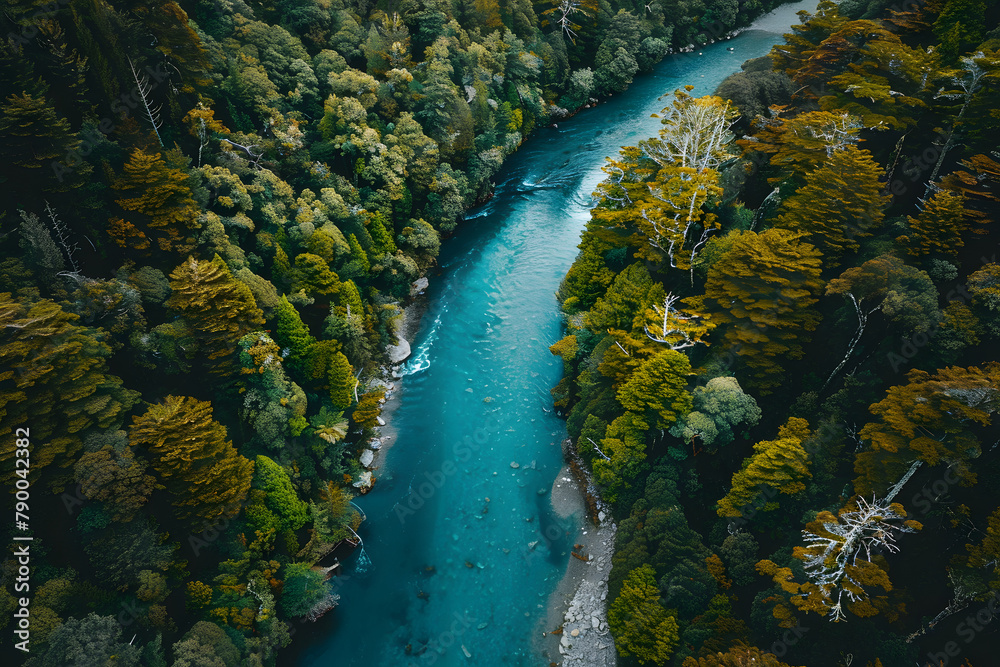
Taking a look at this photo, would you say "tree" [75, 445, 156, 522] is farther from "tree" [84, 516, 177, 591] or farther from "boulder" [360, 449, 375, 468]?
"boulder" [360, 449, 375, 468]

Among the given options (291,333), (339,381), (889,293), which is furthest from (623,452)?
(291,333)

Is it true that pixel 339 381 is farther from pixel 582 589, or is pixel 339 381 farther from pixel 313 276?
pixel 582 589

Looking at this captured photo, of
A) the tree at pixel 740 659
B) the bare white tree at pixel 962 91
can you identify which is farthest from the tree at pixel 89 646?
the bare white tree at pixel 962 91

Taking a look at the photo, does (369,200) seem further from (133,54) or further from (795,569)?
(795,569)

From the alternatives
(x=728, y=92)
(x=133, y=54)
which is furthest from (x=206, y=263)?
(x=728, y=92)

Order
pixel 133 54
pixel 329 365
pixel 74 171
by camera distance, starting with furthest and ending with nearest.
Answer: pixel 329 365
pixel 133 54
pixel 74 171

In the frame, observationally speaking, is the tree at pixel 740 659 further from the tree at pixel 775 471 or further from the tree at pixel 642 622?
the tree at pixel 775 471

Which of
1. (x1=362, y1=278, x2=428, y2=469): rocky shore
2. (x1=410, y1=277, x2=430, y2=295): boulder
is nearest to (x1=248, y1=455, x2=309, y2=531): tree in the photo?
(x1=362, y1=278, x2=428, y2=469): rocky shore
